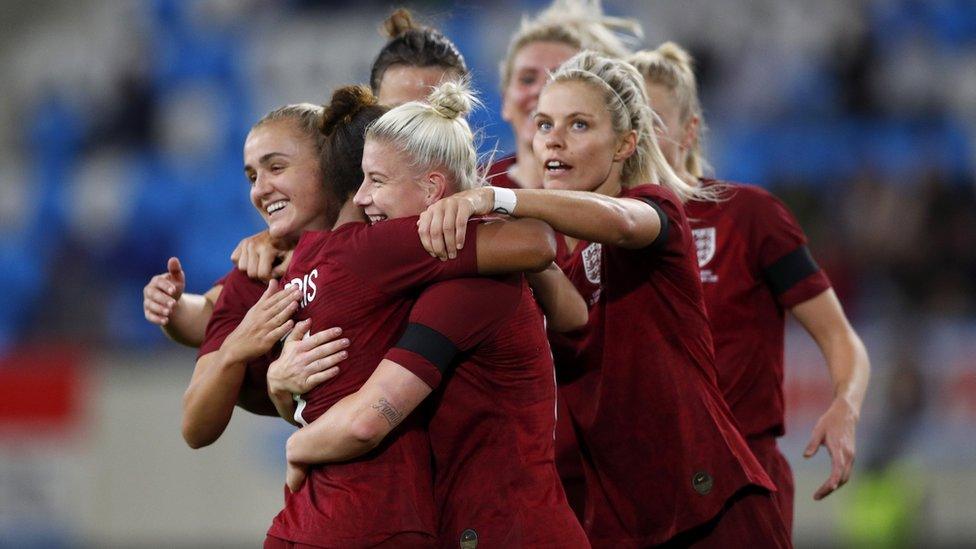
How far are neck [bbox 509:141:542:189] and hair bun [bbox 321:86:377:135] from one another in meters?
1.27

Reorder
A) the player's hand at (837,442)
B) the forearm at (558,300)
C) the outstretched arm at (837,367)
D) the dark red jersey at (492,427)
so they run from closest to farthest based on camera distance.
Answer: the dark red jersey at (492,427) → the forearm at (558,300) → the player's hand at (837,442) → the outstretched arm at (837,367)

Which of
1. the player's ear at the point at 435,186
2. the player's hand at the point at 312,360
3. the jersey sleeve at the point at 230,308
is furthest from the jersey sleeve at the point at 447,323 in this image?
the jersey sleeve at the point at 230,308

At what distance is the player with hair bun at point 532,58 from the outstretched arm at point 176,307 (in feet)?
3.94

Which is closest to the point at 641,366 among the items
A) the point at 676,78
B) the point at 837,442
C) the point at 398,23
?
the point at 837,442

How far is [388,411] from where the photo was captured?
283 cm

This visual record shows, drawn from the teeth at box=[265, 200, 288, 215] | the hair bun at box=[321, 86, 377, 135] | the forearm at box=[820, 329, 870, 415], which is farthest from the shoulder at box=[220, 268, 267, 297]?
the forearm at box=[820, 329, 870, 415]

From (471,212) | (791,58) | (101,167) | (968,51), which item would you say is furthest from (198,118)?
(471,212)

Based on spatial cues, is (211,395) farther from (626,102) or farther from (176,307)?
(626,102)

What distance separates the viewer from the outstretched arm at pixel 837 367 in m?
3.88

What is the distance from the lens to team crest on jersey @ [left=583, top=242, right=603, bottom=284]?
3516mm

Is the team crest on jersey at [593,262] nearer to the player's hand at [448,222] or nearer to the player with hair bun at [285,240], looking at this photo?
the player's hand at [448,222]

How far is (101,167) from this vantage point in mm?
12008

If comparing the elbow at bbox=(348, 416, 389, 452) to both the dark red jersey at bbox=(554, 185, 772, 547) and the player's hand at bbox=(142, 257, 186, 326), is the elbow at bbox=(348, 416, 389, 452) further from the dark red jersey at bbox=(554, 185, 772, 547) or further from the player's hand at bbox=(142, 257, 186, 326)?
the player's hand at bbox=(142, 257, 186, 326)

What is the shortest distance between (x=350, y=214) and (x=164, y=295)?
0.84 metres
